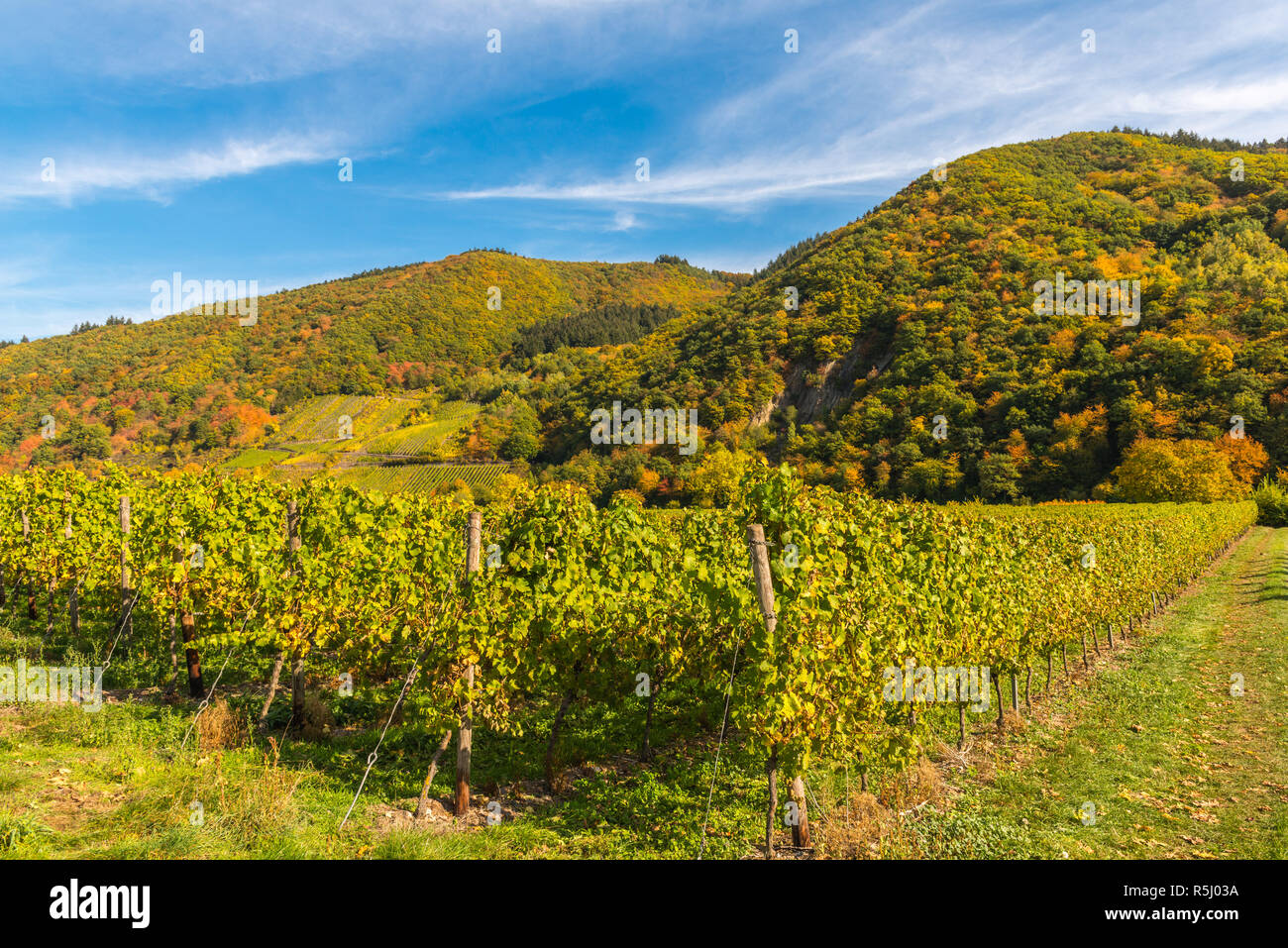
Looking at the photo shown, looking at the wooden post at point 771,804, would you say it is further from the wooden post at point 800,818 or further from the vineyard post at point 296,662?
the vineyard post at point 296,662

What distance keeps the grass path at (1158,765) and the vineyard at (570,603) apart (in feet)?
4.44

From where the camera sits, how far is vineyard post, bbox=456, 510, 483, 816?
7035 mm

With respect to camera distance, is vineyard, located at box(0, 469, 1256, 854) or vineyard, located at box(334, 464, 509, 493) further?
vineyard, located at box(334, 464, 509, 493)

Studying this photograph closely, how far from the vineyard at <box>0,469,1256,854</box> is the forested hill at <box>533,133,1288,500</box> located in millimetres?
56438

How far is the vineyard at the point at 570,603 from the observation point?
6.59 m

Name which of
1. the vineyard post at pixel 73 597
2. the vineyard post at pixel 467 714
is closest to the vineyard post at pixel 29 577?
the vineyard post at pixel 73 597

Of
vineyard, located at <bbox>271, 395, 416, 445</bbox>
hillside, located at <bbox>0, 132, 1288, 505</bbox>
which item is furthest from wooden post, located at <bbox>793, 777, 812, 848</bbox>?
vineyard, located at <bbox>271, 395, 416, 445</bbox>

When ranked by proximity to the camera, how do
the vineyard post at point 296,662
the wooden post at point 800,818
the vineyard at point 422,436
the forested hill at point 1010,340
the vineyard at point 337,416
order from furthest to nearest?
the vineyard at point 337,416, the vineyard at point 422,436, the forested hill at point 1010,340, the vineyard post at point 296,662, the wooden post at point 800,818

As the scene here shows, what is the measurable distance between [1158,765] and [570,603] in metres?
9.47

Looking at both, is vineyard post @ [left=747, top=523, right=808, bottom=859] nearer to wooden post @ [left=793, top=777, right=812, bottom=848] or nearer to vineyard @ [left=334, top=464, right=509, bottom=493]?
wooden post @ [left=793, top=777, right=812, bottom=848]

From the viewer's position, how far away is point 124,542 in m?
11.5

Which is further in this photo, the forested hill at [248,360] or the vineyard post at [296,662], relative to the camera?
the forested hill at [248,360]
